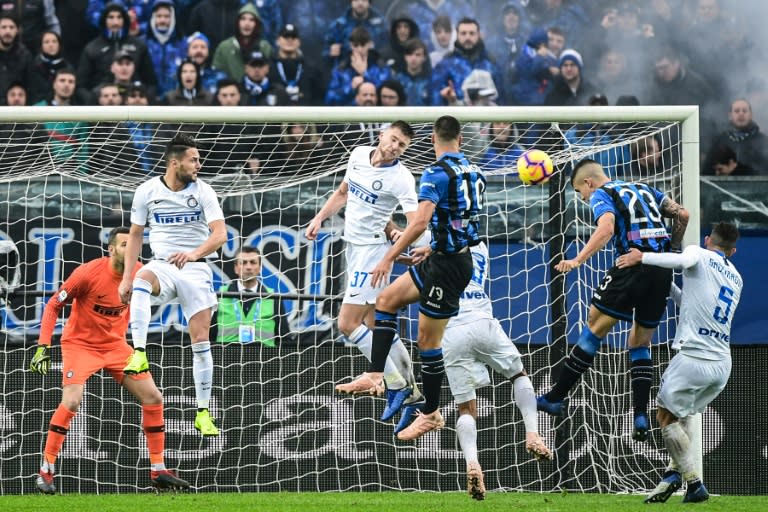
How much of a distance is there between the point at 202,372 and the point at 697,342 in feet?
11.4

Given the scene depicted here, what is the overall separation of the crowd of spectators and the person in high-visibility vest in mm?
3174

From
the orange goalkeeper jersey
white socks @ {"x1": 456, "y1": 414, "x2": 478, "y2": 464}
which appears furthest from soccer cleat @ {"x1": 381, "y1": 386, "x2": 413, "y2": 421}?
the orange goalkeeper jersey

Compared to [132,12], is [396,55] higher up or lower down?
lower down

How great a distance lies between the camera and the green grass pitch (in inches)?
311

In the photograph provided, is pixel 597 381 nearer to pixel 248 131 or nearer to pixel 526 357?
pixel 526 357

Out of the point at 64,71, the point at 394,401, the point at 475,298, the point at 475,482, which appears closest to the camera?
the point at 475,482

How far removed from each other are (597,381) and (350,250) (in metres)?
2.44

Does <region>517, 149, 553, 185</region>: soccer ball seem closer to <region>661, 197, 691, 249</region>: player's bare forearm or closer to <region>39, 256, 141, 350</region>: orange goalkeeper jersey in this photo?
<region>661, 197, 691, 249</region>: player's bare forearm

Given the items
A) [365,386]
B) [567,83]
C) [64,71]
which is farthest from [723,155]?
[64,71]

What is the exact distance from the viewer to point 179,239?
8859 millimetres

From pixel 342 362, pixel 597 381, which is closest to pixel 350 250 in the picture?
pixel 342 362

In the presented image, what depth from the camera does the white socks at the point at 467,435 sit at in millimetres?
8242

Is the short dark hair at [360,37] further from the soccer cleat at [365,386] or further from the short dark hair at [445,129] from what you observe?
the soccer cleat at [365,386]

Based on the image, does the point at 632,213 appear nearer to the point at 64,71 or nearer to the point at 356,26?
the point at 356,26
